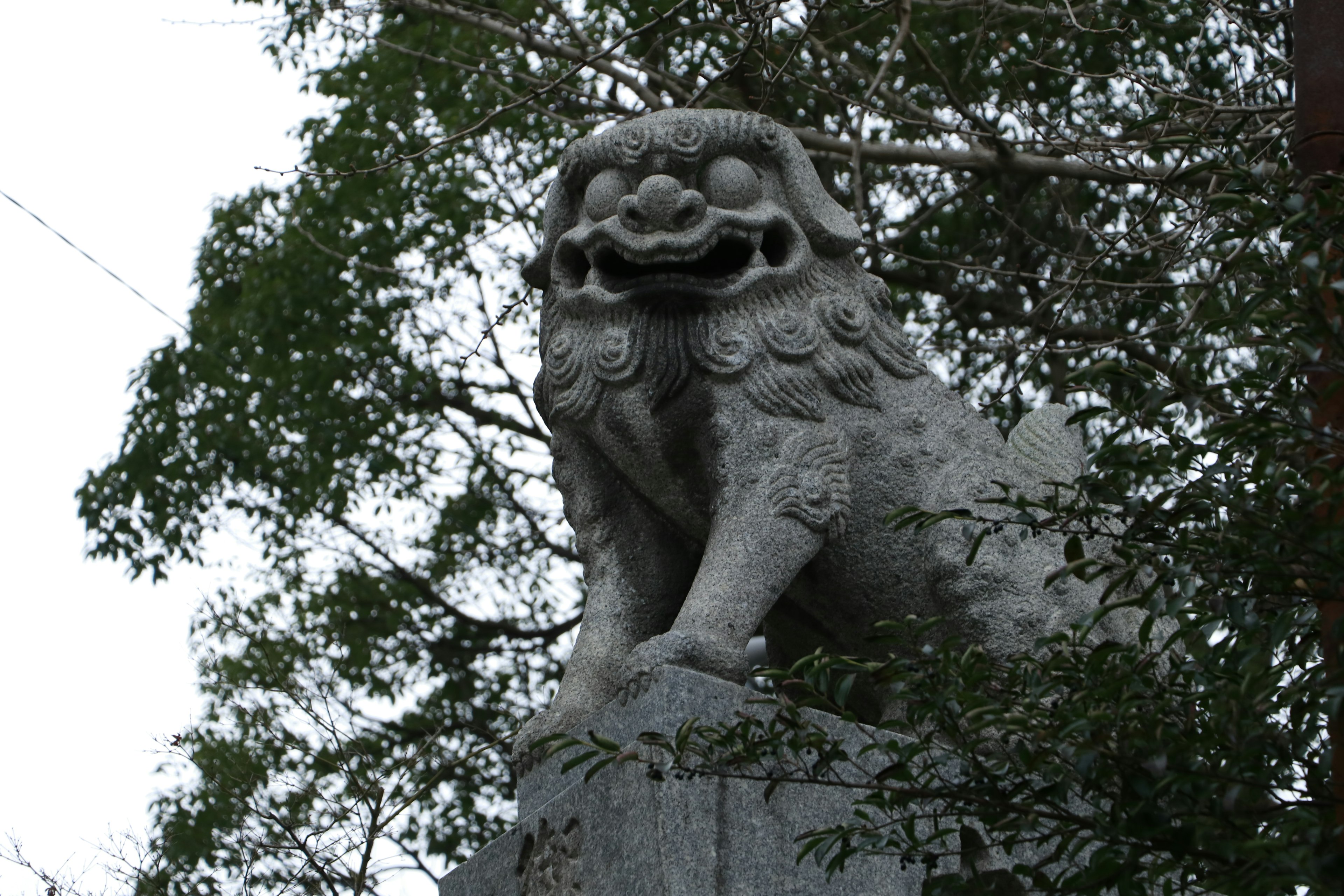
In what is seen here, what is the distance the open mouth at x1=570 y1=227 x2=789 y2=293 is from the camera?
4.49 metres

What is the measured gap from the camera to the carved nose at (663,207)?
176 inches

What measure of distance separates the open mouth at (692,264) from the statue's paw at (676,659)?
0.98 meters

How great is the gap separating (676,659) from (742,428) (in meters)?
0.69

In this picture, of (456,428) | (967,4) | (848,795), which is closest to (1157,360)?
(967,4)

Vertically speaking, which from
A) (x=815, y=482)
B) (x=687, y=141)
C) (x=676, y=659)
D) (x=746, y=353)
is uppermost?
(x=687, y=141)

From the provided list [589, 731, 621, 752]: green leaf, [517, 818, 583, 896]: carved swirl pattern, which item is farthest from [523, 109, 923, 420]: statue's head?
[589, 731, 621, 752]: green leaf

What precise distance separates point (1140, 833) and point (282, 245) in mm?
9349

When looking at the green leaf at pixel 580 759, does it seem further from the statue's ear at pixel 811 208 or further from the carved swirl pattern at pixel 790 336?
the statue's ear at pixel 811 208

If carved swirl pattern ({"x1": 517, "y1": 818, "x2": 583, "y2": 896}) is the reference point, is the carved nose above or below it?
above

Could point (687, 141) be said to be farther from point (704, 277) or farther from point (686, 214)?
point (704, 277)

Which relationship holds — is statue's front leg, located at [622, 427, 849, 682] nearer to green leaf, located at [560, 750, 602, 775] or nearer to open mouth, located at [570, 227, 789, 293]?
open mouth, located at [570, 227, 789, 293]

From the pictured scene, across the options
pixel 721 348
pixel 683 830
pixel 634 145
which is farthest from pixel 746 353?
pixel 683 830

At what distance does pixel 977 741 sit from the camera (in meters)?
3.01

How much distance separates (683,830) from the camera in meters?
3.77
